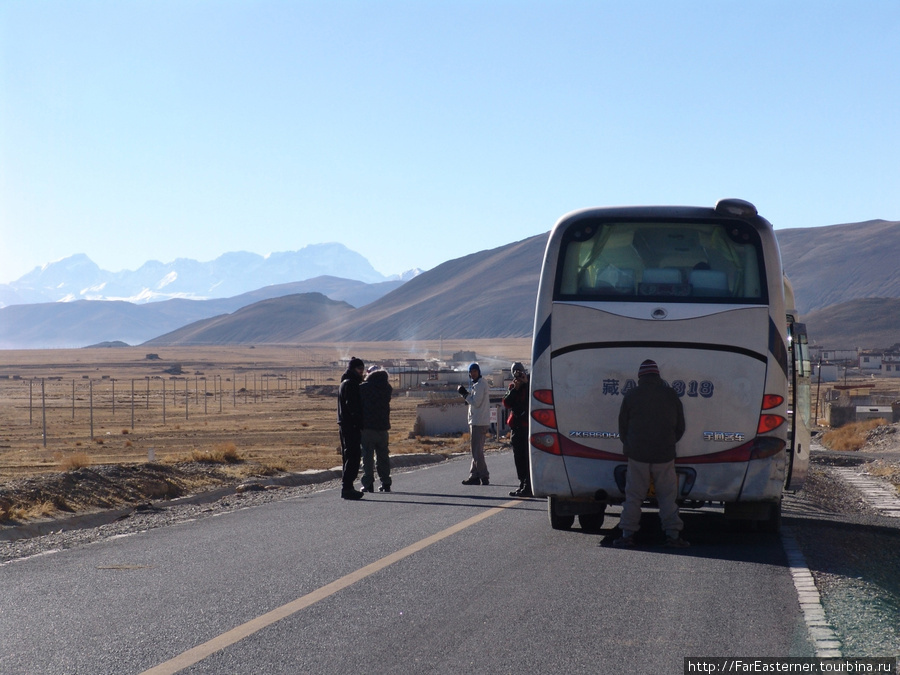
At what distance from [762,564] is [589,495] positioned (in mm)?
1858

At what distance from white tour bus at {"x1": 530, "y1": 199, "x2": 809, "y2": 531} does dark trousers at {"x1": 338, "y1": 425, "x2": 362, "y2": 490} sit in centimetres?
517

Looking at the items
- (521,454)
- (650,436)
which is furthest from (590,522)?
(521,454)

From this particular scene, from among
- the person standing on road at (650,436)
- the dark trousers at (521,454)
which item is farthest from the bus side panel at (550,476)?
the dark trousers at (521,454)

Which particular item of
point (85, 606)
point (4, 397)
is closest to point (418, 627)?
point (85, 606)

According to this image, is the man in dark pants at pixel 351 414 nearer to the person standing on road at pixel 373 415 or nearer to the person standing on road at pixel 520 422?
the person standing on road at pixel 373 415

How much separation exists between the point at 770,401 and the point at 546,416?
7.09ft

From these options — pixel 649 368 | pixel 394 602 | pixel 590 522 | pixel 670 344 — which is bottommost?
pixel 590 522

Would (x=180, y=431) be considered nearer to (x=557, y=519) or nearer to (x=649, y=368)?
(x=557, y=519)

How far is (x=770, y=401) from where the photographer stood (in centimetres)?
989

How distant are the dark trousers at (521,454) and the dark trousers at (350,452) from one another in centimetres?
234

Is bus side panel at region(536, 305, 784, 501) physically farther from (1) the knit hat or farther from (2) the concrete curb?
(2) the concrete curb

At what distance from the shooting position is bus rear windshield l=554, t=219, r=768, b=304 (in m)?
10.1

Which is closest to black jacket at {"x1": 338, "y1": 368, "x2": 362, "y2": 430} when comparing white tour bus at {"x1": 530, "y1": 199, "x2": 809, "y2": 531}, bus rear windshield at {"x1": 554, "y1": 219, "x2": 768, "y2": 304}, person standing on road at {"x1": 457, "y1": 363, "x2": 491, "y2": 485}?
person standing on road at {"x1": 457, "y1": 363, "x2": 491, "y2": 485}

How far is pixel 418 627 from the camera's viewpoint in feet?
21.9
